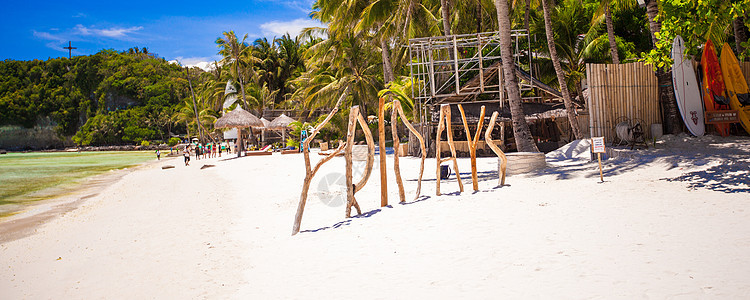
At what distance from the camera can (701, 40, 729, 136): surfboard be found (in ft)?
36.4

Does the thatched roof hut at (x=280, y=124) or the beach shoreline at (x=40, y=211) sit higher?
the thatched roof hut at (x=280, y=124)

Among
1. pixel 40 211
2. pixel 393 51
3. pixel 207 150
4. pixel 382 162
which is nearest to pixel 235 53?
pixel 207 150

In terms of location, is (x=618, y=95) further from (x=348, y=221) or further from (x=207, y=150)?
(x=207, y=150)

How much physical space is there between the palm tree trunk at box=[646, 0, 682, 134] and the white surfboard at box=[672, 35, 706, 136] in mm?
408

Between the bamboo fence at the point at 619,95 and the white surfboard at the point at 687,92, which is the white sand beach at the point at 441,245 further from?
the bamboo fence at the point at 619,95

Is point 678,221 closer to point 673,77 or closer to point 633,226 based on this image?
point 633,226

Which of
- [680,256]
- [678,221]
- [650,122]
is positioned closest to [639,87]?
[650,122]

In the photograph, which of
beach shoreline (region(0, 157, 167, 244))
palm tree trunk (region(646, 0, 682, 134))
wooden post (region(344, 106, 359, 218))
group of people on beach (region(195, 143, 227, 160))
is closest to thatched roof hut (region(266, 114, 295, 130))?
group of people on beach (region(195, 143, 227, 160))

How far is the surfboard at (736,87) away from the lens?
1094 centimetres

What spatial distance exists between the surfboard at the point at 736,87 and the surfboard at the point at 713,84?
4.7 inches

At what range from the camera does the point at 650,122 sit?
11.8 m

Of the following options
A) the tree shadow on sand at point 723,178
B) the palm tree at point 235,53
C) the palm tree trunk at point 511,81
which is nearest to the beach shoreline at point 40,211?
the palm tree trunk at point 511,81

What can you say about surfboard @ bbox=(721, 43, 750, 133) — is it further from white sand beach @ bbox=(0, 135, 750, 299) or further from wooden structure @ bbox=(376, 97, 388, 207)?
wooden structure @ bbox=(376, 97, 388, 207)

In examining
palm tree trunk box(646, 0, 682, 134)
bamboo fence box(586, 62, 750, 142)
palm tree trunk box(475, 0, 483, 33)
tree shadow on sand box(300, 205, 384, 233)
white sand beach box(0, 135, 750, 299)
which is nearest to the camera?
white sand beach box(0, 135, 750, 299)
